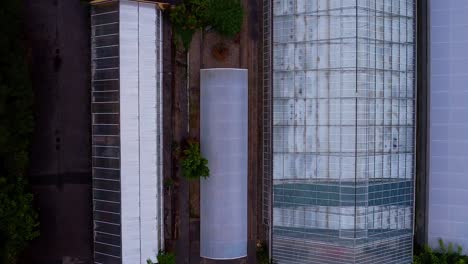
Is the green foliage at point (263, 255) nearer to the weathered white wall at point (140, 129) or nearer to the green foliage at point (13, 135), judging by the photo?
the weathered white wall at point (140, 129)

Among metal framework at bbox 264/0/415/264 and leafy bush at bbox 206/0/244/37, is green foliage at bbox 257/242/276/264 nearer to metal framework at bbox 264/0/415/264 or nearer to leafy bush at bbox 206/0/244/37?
metal framework at bbox 264/0/415/264

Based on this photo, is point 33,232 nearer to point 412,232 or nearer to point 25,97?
point 25,97

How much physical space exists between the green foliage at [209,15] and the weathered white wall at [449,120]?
1038 cm

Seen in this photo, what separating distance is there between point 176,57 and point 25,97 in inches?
314

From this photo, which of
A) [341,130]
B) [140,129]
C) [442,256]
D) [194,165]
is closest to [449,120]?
[341,130]

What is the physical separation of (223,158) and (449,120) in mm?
12083

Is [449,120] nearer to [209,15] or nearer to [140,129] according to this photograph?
[209,15]

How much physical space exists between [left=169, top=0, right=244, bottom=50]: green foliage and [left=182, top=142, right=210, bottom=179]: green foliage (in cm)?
662

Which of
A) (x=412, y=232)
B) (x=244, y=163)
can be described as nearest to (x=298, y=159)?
(x=244, y=163)

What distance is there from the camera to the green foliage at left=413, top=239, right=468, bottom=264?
21312 millimetres

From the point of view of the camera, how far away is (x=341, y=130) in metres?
20.6

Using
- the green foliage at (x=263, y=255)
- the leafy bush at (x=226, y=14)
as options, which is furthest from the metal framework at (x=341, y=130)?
the leafy bush at (x=226, y=14)

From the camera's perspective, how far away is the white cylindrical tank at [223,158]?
22.1 meters

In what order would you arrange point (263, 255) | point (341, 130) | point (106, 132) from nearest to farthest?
point (341, 130) → point (106, 132) → point (263, 255)
